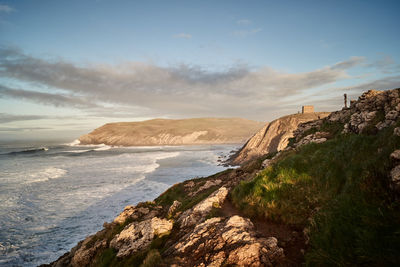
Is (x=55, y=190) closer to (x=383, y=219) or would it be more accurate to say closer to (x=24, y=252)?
(x=24, y=252)

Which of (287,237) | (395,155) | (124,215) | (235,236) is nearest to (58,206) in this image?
(124,215)

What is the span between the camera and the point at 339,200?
4418 millimetres

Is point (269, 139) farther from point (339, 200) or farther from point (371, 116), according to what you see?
point (339, 200)

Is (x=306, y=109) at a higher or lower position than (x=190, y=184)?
higher

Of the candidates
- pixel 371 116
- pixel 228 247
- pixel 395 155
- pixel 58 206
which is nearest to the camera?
pixel 395 155

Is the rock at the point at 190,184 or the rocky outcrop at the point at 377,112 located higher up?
the rocky outcrop at the point at 377,112

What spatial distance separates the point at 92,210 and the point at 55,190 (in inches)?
468

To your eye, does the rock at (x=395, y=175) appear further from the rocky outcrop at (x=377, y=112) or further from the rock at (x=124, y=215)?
the rock at (x=124, y=215)

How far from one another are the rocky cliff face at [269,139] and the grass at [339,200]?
39.0 meters

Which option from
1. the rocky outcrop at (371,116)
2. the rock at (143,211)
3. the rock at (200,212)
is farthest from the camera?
the rock at (143,211)

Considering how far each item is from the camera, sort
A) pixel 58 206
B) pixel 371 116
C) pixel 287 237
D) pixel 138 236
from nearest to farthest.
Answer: pixel 287 237
pixel 138 236
pixel 371 116
pixel 58 206

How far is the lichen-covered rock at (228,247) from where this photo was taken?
3928 mm

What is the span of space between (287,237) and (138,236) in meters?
5.44

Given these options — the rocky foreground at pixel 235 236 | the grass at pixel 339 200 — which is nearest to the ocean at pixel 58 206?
the rocky foreground at pixel 235 236
